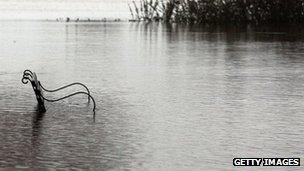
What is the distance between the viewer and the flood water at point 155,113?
8820 millimetres

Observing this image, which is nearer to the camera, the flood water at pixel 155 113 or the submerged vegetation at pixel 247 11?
the flood water at pixel 155 113

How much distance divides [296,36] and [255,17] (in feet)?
43.5

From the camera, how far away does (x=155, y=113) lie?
11.9 metres

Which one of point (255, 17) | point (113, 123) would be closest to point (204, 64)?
point (113, 123)

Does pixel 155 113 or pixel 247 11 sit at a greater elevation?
pixel 155 113

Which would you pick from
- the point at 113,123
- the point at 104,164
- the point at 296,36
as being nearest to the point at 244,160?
the point at 104,164

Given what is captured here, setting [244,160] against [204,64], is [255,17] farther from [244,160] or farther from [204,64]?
[244,160]

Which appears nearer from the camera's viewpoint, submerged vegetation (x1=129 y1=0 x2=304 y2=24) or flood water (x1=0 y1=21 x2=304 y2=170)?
flood water (x1=0 y1=21 x2=304 y2=170)

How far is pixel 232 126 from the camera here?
10703mm

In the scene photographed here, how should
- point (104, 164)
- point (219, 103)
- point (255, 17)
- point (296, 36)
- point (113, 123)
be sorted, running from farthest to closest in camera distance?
point (255, 17)
point (296, 36)
point (219, 103)
point (113, 123)
point (104, 164)

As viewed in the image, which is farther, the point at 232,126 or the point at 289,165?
the point at 232,126

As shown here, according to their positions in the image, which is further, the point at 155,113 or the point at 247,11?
the point at 247,11

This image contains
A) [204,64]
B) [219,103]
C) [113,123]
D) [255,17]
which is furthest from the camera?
[255,17]

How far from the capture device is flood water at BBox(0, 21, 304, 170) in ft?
28.9
